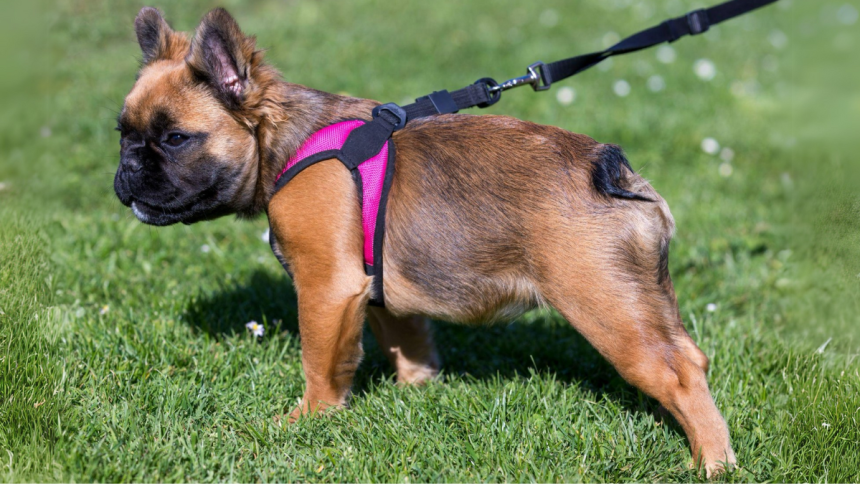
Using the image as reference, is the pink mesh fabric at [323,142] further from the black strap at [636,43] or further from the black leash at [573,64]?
the black strap at [636,43]

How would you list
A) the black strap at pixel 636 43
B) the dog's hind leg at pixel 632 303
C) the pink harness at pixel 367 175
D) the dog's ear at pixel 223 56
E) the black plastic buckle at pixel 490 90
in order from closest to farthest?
the dog's hind leg at pixel 632 303 → the dog's ear at pixel 223 56 → the pink harness at pixel 367 175 → the black plastic buckle at pixel 490 90 → the black strap at pixel 636 43

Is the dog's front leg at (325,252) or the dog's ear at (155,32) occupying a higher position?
the dog's ear at (155,32)

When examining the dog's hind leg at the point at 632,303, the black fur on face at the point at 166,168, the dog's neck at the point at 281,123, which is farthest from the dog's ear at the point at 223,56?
the dog's hind leg at the point at 632,303

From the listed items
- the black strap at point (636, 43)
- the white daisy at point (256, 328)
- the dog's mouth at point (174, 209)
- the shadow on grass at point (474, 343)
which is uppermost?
the black strap at point (636, 43)

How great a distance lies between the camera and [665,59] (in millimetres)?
9219

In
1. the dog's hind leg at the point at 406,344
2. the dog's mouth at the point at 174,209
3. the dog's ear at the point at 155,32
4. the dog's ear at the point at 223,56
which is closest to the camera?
the dog's ear at the point at 223,56

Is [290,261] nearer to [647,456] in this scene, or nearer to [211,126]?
[211,126]

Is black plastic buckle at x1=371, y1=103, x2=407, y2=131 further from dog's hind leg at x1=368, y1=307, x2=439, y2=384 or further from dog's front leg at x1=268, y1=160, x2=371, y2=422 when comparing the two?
dog's hind leg at x1=368, y1=307, x2=439, y2=384

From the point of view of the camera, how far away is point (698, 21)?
150 inches

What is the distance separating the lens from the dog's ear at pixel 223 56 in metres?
2.98

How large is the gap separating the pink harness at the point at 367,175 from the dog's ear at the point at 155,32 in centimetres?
93

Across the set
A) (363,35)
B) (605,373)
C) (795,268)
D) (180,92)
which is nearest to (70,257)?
(180,92)

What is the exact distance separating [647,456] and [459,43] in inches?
308

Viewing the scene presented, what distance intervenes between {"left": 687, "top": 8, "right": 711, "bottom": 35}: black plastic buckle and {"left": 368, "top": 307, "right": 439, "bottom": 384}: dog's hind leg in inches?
85.6
